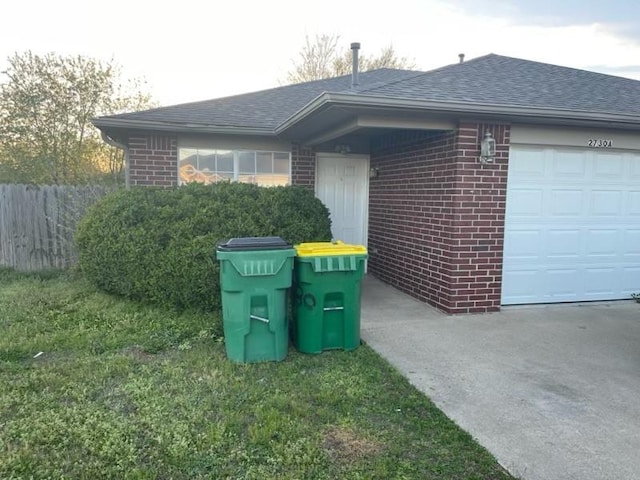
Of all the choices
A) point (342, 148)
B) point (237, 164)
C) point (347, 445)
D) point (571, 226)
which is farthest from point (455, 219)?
point (237, 164)

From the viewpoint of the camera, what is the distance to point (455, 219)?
593cm

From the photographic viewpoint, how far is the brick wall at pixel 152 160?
25.2 feet

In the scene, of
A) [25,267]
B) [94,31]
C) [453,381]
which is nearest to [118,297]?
[25,267]

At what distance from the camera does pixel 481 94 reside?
5.80 m

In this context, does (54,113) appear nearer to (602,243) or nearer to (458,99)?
(458,99)

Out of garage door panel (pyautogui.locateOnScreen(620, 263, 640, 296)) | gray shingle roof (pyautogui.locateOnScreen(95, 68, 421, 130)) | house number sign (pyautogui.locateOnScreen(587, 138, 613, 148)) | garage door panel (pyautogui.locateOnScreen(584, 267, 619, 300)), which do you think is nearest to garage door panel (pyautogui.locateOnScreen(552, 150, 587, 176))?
house number sign (pyautogui.locateOnScreen(587, 138, 613, 148))

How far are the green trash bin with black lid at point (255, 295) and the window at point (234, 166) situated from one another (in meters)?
4.01

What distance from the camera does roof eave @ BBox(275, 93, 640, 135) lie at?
5.05 meters

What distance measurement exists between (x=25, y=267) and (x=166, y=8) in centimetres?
592

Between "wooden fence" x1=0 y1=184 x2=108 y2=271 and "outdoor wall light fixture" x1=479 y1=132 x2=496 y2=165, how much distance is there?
7.15m

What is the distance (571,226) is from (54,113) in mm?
14445

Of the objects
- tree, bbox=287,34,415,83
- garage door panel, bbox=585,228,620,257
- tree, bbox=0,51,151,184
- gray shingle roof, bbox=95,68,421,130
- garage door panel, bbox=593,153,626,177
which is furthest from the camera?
tree, bbox=287,34,415,83

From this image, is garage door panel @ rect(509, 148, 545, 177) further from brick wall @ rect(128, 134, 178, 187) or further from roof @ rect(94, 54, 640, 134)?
brick wall @ rect(128, 134, 178, 187)

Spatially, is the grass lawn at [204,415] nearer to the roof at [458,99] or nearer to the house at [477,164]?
the house at [477,164]
